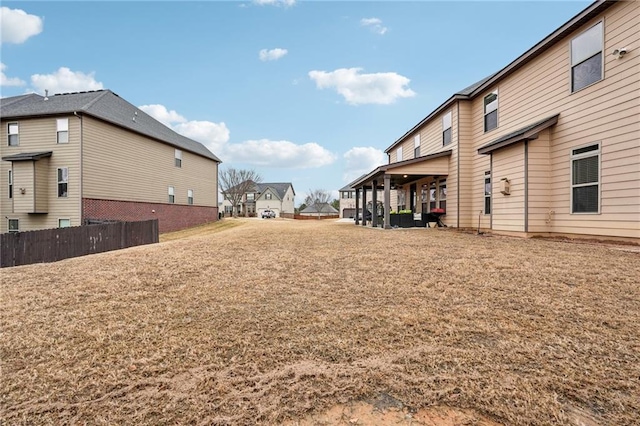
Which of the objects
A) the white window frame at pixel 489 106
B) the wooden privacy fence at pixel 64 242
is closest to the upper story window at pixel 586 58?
the white window frame at pixel 489 106

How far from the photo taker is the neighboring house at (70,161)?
14781 millimetres

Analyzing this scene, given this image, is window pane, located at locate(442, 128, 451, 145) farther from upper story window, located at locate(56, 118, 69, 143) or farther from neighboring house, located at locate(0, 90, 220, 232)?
upper story window, located at locate(56, 118, 69, 143)

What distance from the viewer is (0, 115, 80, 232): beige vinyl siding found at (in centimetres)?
1477

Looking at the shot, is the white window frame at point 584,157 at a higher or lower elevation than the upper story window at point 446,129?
lower

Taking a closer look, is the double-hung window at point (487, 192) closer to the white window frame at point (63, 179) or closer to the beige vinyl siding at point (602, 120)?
the beige vinyl siding at point (602, 120)

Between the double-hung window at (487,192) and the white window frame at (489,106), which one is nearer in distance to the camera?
the white window frame at (489,106)

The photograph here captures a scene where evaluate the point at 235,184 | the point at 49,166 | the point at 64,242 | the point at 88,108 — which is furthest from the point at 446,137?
the point at 235,184

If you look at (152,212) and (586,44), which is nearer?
(586,44)

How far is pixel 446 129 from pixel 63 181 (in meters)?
19.5

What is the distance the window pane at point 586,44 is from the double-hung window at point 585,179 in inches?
92.3

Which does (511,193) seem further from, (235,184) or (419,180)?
(235,184)

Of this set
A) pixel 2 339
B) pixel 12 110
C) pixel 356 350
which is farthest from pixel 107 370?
pixel 12 110

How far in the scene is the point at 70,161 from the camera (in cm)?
1484

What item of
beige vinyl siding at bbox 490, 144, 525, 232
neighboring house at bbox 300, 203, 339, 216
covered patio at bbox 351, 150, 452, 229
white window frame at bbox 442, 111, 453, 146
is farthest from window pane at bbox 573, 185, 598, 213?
neighboring house at bbox 300, 203, 339, 216
